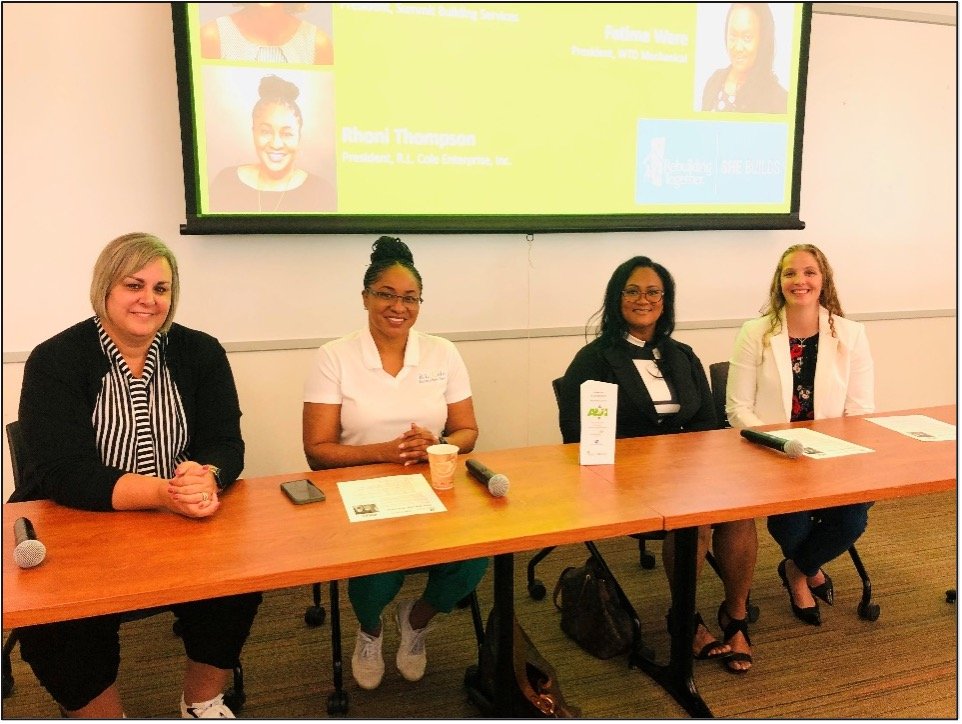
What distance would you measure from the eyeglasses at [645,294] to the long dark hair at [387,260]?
0.74m

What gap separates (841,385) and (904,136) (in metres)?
2.01

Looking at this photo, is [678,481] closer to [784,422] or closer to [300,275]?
[784,422]

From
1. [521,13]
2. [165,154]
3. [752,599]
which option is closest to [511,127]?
[521,13]

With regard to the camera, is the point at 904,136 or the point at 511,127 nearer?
the point at 511,127

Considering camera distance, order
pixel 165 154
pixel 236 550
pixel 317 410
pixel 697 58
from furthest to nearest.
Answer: pixel 697 58 < pixel 165 154 < pixel 317 410 < pixel 236 550

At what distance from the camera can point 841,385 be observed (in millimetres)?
2723

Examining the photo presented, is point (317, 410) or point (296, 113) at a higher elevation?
point (296, 113)

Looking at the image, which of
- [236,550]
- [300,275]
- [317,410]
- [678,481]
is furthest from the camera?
[300,275]

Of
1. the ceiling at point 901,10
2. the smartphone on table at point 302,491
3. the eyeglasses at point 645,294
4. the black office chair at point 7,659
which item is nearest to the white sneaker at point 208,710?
the black office chair at point 7,659

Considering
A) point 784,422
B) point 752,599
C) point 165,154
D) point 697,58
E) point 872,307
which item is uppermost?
point 697,58

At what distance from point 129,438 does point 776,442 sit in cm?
177

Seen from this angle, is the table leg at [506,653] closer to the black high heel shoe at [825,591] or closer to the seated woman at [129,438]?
the seated woman at [129,438]

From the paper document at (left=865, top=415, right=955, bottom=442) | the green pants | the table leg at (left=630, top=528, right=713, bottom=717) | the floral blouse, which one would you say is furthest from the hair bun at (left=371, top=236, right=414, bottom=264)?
the paper document at (left=865, top=415, right=955, bottom=442)

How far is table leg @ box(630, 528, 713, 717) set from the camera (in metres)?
2.06
